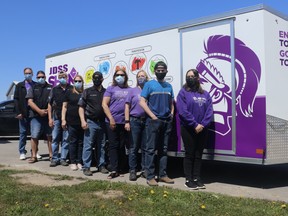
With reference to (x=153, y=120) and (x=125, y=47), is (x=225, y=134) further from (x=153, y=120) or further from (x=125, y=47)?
(x=125, y=47)

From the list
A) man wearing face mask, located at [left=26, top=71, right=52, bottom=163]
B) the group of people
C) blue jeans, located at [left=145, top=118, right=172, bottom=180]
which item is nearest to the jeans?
the group of people

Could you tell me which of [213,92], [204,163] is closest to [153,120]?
[213,92]

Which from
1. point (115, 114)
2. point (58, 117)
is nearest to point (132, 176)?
point (115, 114)

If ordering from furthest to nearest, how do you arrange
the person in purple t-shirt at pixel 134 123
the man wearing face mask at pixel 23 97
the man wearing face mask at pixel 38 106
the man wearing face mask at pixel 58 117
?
the man wearing face mask at pixel 23 97 < the man wearing face mask at pixel 38 106 < the man wearing face mask at pixel 58 117 < the person in purple t-shirt at pixel 134 123

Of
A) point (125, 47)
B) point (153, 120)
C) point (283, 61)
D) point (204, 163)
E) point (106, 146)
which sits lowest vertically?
point (204, 163)

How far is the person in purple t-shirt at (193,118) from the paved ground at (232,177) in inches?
12.8

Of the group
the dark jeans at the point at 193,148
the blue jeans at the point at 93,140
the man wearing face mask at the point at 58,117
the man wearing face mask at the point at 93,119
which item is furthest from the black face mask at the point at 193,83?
the man wearing face mask at the point at 58,117

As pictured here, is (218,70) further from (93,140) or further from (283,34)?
(93,140)

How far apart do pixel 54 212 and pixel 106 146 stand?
131 inches

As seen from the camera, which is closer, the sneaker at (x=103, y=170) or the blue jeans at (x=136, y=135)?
the blue jeans at (x=136, y=135)

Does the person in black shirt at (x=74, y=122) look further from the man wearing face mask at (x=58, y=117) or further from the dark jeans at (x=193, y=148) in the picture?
the dark jeans at (x=193, y=148)

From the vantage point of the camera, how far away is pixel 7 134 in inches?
627

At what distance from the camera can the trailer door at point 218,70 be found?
6297 millimetres

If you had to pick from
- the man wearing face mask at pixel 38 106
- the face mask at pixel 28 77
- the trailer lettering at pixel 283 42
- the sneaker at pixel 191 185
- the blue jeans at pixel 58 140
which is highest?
the trailer lettering at pixel 283 42
